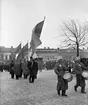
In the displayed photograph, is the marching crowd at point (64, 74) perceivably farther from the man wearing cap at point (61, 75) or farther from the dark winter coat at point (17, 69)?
the dark winter coat at point (17, 69)

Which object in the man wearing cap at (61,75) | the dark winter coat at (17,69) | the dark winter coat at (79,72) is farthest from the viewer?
the dark winter coat at (17,69)

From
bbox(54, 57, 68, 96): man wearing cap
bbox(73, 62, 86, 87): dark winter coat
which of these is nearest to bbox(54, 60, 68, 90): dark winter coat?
bbox(54, 57, 68, 96): man wearing cap

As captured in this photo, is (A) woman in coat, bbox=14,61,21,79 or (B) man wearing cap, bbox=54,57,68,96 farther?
(A) woman in coat, bbox=14,61,21,79

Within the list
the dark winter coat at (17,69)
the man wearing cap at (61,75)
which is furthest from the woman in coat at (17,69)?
the man wearing cap at (61,75)

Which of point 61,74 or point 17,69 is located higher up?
point 61,74

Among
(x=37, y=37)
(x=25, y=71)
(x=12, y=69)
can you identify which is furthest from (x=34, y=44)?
(x=12, y=69)

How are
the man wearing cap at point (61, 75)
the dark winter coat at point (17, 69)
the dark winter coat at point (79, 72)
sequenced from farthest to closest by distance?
the dark winter coat at point (17, 69) → the dark winter coat at point (79, 72) → the man wearing cap at point (61, 75)

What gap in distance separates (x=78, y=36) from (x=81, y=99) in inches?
745

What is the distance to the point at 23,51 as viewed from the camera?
17.7 metres

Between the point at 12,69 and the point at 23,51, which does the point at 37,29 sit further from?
Answer: the point at 12,69

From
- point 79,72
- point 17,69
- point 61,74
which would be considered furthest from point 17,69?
point 61,74

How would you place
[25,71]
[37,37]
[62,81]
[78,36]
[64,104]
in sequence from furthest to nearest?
[78,36], [25,71], [37,37], [62,81], [64,104]

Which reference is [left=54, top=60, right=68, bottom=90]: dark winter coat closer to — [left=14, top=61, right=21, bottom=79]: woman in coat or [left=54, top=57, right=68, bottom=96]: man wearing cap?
[left=54, top=57, right=68, bottom=96]: man wearing cap

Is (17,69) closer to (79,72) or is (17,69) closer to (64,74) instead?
(79,72)
